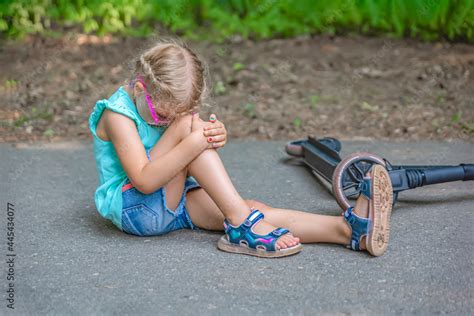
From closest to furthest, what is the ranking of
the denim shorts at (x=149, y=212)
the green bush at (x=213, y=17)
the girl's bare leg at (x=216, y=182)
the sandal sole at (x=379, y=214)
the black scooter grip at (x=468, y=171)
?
the sandal sole at (x=379, y=214) → the girl's bare leg at (x=216, y=182) → the denim shorts at (x=149, y=212) → the black scooter grip at (x=468, y=171) → the green bush at (x=213, y=17)

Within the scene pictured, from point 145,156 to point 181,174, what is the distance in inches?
6.3

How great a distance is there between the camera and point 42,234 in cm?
310

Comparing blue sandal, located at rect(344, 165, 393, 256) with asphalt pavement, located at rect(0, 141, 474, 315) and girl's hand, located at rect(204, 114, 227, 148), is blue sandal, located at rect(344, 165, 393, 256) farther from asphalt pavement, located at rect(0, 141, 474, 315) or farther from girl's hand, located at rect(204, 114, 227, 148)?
girl's hand, located at rect(204, 114, 227, 148)

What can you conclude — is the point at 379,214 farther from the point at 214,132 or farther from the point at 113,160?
the point at 113,160

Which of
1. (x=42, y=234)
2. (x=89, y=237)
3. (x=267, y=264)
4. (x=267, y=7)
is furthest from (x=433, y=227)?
(x=267, y=7)

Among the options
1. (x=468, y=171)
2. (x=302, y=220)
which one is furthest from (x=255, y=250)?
(x=468, y=171)

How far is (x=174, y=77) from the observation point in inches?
108

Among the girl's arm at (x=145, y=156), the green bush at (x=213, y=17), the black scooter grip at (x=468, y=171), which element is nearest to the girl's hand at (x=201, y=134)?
the girl's arm at (x=145, y=156)

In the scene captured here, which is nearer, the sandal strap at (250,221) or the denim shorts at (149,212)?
the sandal strap at (250,221)

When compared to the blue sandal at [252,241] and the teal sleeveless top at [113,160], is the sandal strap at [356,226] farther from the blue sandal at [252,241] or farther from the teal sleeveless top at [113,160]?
the teal sleeveless top at [113,160]

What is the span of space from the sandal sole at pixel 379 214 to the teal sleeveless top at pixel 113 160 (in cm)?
87

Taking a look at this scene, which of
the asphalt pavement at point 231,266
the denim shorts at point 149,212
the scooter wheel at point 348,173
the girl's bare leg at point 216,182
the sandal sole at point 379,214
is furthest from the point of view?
the scooter wheel at point 348,173

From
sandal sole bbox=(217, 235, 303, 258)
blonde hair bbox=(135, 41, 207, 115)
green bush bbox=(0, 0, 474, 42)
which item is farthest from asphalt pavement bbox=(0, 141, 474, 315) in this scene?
green bush bbox=(0, 0, 474, 42)

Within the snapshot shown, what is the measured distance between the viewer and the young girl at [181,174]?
2.75 m
